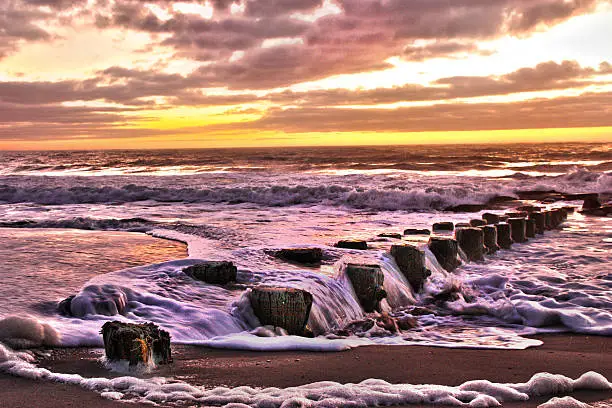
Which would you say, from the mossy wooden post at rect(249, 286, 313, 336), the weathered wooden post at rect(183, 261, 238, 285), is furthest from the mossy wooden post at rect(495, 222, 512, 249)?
the mossy wooden post at rect(249, 286, 313, 336)

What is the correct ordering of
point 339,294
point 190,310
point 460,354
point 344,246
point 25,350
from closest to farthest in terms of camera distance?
point 25,350 → point 460,354 → point 190,310 → point 339,294 → point 344,246

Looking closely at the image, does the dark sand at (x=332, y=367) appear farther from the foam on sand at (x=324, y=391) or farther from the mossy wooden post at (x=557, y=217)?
the mossy wooden post at (x=557, y=217)

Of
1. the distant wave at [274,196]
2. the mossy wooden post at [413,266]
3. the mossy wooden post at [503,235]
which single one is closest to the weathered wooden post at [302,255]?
the mossy wooden post at [413,266]

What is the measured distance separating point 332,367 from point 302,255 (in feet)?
12.0

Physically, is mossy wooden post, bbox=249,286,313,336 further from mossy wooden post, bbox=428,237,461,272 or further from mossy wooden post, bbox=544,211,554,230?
mossy wooden post, bbox=544,211,554,230

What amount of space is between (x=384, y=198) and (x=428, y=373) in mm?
14496

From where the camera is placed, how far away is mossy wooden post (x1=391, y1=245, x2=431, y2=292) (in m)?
7.39

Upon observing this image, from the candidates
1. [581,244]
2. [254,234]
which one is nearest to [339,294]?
[254,234]

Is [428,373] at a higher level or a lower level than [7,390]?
lower

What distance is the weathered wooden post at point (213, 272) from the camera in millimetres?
6219

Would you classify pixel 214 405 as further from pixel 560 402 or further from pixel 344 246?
pixel 344 246

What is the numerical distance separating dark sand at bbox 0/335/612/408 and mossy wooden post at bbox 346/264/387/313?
4.23ft

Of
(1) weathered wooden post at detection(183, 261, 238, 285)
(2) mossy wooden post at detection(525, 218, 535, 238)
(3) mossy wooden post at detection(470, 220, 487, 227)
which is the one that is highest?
(1) weathered wooden post at detection(183, 261, 238, 285)

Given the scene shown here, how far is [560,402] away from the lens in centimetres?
315
